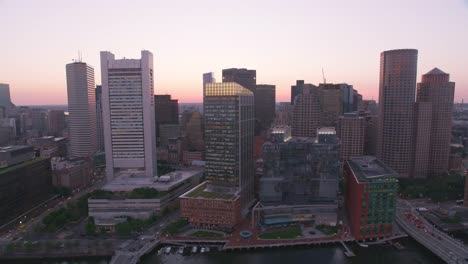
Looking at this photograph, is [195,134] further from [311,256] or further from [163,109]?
[311,256]

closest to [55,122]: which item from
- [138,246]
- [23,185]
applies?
[23,185]

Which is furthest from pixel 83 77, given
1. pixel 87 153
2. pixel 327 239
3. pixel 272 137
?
pixel 327 239

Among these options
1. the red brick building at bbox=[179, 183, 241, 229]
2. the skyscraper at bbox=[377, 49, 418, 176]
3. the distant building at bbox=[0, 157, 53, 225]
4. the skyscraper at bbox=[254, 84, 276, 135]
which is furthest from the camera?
the skyscraper at bbox=[254, 84, 276, 135]

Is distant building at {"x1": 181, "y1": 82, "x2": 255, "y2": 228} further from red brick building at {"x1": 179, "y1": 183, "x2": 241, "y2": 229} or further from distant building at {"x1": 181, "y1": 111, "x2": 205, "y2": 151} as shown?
distant building at {"x1": 181, "y1": 111, "x2": 205, "y2": 151}

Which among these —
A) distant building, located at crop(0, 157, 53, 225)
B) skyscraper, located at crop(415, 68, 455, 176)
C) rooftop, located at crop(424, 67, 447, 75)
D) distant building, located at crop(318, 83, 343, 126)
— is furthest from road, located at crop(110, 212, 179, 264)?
rooftop, located at crop(424, 67, 447, 75)

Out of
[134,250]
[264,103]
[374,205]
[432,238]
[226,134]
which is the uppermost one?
[264,103]
